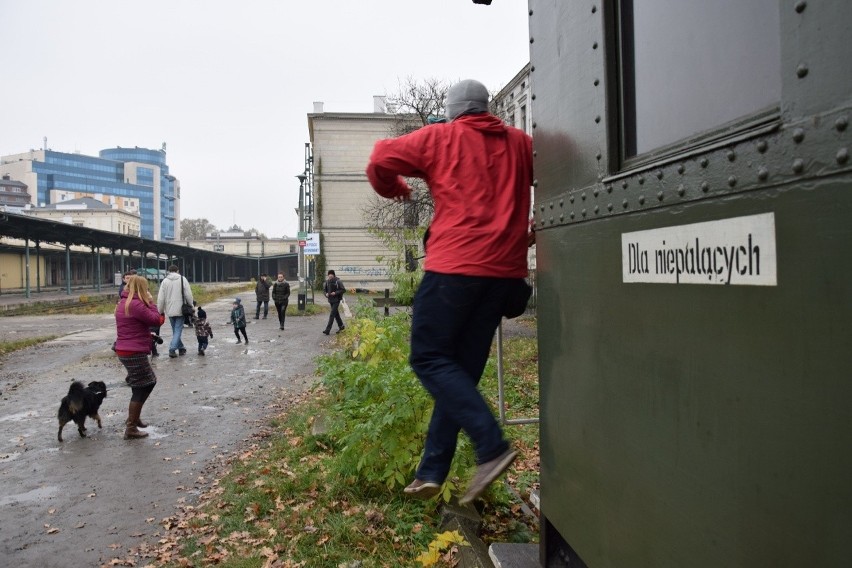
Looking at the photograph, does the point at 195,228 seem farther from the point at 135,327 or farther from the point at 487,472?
the point at 487,472

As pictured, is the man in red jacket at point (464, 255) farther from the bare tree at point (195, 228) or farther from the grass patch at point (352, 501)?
the bare tree at point (195, 228)

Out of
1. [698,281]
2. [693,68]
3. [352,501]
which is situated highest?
[693,68]

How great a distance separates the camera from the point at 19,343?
1620cm

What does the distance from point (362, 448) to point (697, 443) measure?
354 cm

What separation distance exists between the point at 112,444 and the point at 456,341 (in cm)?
616

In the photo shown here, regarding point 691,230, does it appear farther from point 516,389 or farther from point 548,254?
point 516,389

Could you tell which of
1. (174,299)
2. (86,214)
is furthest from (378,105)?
(86,214)

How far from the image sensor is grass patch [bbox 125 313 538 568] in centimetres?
408

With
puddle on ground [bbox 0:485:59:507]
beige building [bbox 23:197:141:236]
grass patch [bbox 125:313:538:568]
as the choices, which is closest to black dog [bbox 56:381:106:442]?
puddle on ground [bbox 0:485:59:507]

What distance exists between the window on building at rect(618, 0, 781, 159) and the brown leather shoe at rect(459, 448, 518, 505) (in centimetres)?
107

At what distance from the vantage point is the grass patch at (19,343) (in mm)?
15259

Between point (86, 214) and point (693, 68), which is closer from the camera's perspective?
point (693, 68)

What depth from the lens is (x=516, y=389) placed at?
28.8ft

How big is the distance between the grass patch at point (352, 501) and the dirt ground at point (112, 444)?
1.51 feet
